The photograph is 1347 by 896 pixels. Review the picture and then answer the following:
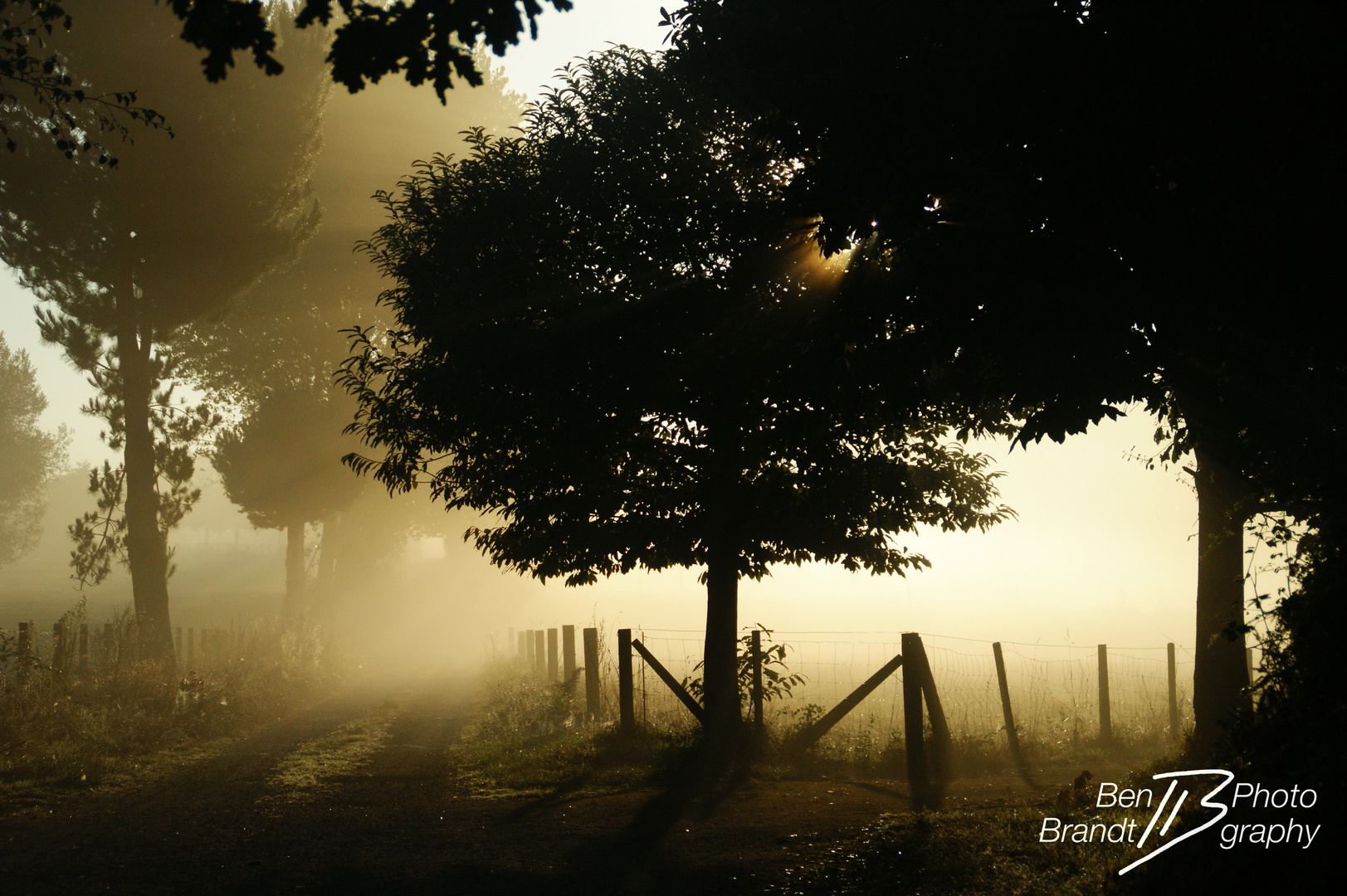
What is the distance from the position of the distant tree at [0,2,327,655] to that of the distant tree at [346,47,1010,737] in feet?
35.8

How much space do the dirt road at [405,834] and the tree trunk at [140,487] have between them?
10.0 meters

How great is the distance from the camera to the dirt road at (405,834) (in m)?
5.57

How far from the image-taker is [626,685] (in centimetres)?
1120

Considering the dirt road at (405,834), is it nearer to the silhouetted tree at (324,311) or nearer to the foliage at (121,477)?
the foliage at (121,477)

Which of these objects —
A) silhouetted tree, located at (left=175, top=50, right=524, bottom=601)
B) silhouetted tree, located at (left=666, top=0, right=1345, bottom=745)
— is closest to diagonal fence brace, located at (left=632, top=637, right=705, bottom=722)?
silhouetted tree, located at (left=666, top=0, right=1345, bottom=745)

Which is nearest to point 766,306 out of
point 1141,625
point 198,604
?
point 198,604

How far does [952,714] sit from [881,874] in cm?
755

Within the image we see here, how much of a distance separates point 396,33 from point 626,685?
8935 mm

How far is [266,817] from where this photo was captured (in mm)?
7375

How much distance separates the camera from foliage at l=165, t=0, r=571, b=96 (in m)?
3.86

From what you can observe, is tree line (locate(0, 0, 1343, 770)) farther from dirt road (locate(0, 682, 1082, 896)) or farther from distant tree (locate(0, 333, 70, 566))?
distant tree (locate(0, 333, 70, 566))

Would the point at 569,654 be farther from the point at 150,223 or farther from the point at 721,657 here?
the point at 150,223

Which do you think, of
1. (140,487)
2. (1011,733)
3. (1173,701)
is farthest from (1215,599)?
(140,487)

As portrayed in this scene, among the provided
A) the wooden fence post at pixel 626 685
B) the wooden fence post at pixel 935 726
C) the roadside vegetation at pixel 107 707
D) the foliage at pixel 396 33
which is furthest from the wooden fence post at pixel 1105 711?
the roadside vegetation at pixel 107 707
